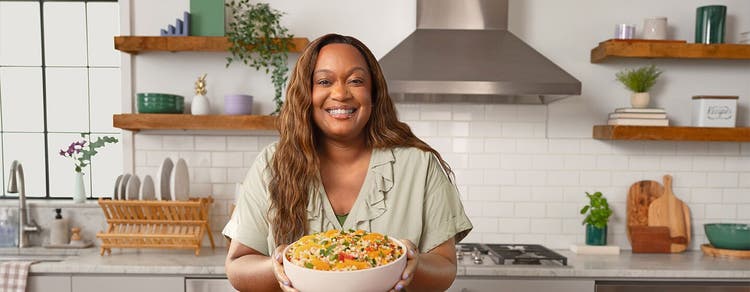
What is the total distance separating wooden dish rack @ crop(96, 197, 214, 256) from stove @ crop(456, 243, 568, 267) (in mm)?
1429

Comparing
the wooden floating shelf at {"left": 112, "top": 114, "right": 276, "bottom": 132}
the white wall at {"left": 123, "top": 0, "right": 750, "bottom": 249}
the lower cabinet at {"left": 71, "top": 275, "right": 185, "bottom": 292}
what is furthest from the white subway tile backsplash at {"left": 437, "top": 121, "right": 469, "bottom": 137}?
the lower cabinet at {"left": 71, "top": 275, "right": 185, "bottom": 292}

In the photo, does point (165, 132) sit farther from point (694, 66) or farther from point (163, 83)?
point (694, 66)

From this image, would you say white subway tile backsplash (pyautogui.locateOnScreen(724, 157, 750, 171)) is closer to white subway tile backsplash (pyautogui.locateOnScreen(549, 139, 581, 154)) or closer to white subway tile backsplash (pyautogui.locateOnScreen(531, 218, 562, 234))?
white subway tile backsplash (pyautogui.locateOnScreen(549, 139, 581, 154))

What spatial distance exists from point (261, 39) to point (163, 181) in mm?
949

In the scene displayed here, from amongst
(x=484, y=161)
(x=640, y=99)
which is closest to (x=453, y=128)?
(x=484, y=161)

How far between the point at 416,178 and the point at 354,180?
0.57ft

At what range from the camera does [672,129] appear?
10.1 ft

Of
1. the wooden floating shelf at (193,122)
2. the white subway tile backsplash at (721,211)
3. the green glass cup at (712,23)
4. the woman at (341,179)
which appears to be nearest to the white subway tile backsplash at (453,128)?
the wooden floating shelf at (193,122)

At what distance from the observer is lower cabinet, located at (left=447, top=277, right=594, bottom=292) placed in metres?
2.71

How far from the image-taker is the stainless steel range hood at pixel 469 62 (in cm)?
265

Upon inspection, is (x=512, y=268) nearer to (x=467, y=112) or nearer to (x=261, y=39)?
(x=467, y=112)

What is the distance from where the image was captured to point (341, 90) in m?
1.43

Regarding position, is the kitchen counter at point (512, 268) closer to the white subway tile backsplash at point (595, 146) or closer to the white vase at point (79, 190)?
the white vase at point (79, 190)

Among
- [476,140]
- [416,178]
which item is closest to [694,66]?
[476,140]
